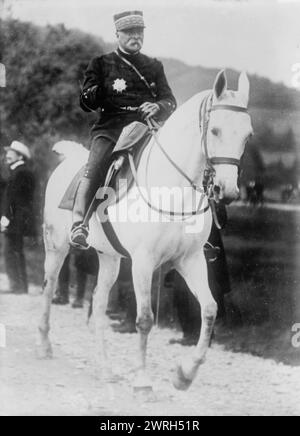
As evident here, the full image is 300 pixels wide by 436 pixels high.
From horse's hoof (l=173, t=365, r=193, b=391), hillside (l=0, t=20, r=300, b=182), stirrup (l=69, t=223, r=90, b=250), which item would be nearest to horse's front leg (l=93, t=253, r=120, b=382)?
stirrup (l=69, t=223, r=90, b=250)

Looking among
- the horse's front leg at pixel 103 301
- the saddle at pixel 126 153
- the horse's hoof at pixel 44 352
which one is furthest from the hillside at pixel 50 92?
the horse's hoof at pixel 44 352

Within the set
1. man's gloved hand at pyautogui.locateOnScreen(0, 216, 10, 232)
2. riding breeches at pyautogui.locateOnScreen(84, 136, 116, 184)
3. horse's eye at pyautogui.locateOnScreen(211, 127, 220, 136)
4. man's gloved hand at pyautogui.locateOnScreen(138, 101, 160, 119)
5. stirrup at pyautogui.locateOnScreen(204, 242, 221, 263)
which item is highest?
man's gloved hand at pyautogui.locateOnScreen(138, 101, 160, 119)

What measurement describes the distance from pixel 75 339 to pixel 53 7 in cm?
257

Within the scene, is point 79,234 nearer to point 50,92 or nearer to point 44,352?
point 44,352

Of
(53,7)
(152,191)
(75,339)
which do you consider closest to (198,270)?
(152,191)

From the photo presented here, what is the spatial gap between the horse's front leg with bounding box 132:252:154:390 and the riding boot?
1.52 ft

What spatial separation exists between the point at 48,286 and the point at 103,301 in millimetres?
477

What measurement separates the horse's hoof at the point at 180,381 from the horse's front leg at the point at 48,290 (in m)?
1.07

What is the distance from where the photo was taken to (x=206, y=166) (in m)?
4.90

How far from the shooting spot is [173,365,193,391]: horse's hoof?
5.34m

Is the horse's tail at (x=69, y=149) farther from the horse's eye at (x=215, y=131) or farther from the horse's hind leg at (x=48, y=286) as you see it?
the horse's eye at (x=215, y=131)

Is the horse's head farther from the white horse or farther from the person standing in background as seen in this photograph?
the person standing in background

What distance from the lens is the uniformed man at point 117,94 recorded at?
534 cm

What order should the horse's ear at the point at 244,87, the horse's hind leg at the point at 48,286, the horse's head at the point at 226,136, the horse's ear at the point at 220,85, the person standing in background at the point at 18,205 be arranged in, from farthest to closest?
the person standing in background at the point at 18,205 < the horse's hind leg at the point at 48,286 < the horse's ear at the point at 244,87 < the horse's ear at the point at 220,85 < the horse's head at the point at 226,136
